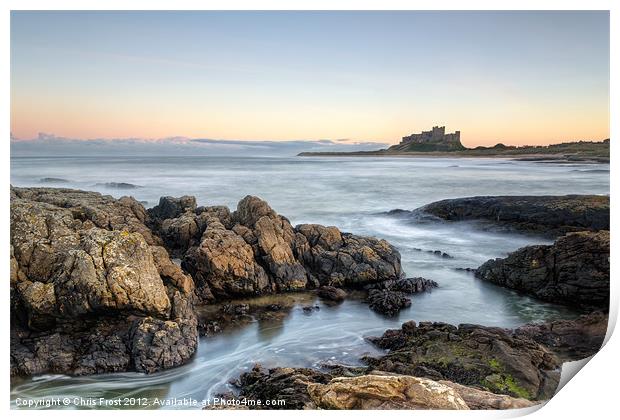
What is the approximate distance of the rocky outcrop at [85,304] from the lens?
543 centimetres

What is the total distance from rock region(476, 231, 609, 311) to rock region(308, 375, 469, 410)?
2.04 metres

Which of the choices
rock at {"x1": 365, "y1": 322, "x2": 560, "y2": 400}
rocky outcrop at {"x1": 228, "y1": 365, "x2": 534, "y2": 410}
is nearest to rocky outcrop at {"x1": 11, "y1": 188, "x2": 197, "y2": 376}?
rocky outcrop at {"x1": 228, "y1": 365, "x2": 534, "y2": 410}

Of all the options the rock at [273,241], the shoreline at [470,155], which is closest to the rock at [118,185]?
the rock at [273,241]

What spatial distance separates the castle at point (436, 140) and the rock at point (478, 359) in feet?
7.02

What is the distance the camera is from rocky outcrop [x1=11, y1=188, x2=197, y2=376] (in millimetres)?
5434

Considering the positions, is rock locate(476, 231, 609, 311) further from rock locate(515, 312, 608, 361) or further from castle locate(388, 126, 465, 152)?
castle locate(388, 126, 465, 152)

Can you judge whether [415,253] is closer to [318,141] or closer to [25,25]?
[318,141]

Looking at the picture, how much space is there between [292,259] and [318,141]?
5.63 ft

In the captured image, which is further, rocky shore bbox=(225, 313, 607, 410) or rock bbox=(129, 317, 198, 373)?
rock bbox=(129, 317, 198, 373)

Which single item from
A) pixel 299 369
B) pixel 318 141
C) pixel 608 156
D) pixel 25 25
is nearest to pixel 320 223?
pixel 318 141

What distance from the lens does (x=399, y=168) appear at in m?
6.84

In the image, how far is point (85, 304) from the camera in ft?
18.1

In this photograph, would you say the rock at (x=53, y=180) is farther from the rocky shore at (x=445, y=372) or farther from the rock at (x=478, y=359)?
the rock at (x=478, y=359)

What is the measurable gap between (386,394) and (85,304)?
3201mm
